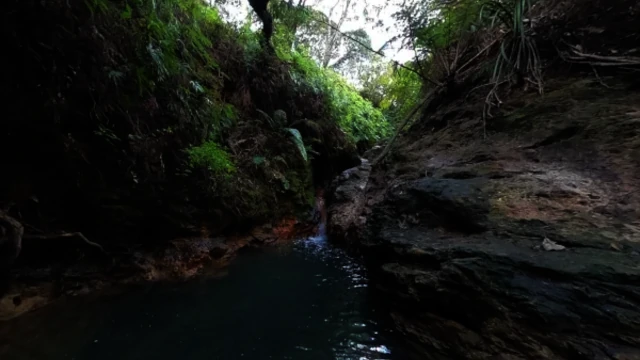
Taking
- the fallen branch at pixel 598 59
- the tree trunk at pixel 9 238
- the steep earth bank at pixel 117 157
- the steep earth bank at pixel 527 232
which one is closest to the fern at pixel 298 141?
the steep earth bank at pixel 117 157

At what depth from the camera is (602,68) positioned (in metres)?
3.35

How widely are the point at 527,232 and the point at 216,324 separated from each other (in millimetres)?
3066

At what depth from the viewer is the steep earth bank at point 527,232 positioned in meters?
1.95

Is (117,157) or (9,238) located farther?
(117,157)

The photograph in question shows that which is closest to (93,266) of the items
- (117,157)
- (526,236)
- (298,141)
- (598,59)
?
(117,157)

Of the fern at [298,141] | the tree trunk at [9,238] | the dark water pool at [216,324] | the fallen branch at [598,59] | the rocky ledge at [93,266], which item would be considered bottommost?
the dark water pool at [216,324]

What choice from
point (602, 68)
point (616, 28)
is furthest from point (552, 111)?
point (616, 28)

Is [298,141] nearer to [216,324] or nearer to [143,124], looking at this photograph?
[143,124]

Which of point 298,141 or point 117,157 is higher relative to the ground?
point 298,141

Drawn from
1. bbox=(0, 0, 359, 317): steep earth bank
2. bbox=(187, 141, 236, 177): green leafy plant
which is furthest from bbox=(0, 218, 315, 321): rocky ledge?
bbox=(187, 141, 236, 177): green leafy plant

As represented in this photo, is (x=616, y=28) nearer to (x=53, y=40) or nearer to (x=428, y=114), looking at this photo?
(x=428, y=114)

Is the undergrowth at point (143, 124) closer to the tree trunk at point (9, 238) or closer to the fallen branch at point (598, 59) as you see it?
the tree trunk at point (9, 238)

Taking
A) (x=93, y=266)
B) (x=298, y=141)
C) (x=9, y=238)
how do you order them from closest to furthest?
(x=9, y=238) < (x=93, y=266) < (x=298, y=141)

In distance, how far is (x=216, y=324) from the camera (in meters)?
3.49
